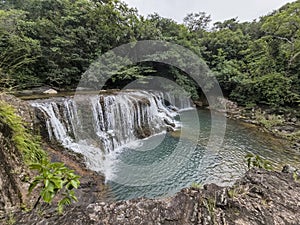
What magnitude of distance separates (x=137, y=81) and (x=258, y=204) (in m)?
8.65

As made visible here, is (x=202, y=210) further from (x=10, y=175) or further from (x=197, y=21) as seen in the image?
(x=197, y=21)

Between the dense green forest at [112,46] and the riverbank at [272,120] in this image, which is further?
the dense green forest at [112,46]

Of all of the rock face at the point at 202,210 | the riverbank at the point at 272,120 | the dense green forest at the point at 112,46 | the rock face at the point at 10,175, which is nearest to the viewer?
the rock face at the point at 202,210

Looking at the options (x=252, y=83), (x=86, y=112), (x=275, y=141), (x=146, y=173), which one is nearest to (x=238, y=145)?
(x=275, y=141)

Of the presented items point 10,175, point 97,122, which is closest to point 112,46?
point 97,122

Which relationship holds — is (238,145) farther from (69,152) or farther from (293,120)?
(69,152)

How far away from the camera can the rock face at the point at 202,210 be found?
1.18 metres

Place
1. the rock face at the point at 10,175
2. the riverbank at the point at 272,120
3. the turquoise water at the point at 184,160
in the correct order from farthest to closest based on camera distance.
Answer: the riverbank at the point at 272,120, the turquoise water at the point at 184,160, the rock face at the point at 10,175

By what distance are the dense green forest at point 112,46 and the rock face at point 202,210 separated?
7.19 m

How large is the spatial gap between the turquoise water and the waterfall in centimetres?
51

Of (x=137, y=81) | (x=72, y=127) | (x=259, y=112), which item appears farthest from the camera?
(x=137, y=81)

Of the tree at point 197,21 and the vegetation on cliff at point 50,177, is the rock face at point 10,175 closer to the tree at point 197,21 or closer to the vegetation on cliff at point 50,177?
the vegetation on cliff at point 50,177

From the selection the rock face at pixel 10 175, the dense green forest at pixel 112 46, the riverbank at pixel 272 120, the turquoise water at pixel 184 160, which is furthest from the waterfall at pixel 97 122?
the riverbank at pixel 272 120

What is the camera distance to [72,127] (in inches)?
186
